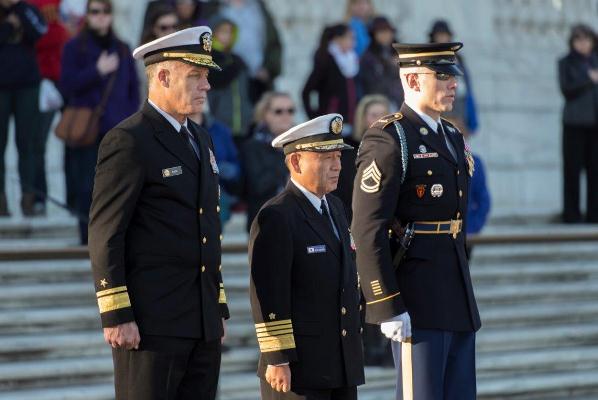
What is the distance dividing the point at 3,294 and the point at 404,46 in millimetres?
4121

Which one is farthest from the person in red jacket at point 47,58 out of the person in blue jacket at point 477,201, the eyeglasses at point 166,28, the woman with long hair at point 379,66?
the person in blue jacket at point 477,201

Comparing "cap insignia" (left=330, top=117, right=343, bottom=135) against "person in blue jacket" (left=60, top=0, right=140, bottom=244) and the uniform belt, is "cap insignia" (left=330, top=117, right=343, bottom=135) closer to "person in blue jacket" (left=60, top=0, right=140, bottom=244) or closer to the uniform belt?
the uniform belt

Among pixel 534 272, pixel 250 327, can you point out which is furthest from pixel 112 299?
pixel 534 272

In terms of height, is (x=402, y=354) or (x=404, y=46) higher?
(x=404, y=46)

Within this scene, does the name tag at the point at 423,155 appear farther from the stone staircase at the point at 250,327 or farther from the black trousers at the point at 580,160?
the black trousers at the point at 580,160

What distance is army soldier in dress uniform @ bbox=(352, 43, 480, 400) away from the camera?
6.74 metres

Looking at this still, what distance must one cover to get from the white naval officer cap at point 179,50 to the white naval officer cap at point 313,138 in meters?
0.51

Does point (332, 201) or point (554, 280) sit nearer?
point (332, 201)

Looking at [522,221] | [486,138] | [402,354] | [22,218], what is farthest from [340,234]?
[486,138]

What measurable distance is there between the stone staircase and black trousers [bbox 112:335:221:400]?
3.23 metres

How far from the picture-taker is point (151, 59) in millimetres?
6277

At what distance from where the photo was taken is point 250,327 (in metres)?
10.7

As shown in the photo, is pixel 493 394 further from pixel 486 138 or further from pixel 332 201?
pixel 486 138

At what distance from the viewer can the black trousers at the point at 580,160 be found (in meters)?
14.7
